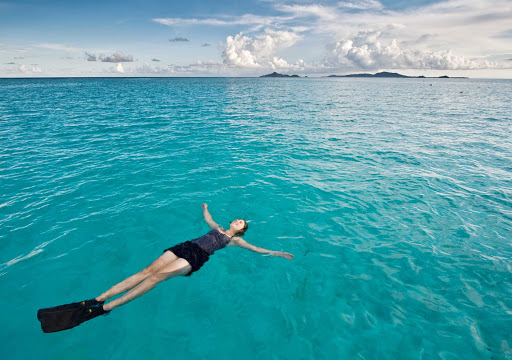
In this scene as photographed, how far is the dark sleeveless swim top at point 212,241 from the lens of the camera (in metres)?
8.34

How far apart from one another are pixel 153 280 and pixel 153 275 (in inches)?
6.2

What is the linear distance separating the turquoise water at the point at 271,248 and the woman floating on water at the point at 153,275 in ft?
2.10

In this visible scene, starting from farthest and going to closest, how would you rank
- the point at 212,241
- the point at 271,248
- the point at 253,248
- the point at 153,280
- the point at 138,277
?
the point at 271,248 → the point at 253,248 → the point at 212,241 → the point at 138,277 → the point at 153,280

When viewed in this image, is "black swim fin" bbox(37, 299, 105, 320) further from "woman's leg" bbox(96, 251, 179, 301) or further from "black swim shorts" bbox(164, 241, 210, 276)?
"black swim shorts" bbox(164, 241, 210, 276)

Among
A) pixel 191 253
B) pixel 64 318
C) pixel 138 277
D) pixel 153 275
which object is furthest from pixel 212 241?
pixel 64 318

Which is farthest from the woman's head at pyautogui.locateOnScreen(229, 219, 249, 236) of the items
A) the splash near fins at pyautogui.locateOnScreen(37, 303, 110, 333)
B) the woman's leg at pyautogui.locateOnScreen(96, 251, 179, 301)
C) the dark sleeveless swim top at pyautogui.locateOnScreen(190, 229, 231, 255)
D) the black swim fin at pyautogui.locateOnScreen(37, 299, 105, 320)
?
the splash near fins at pyautogui.locateOnScreen(37, 303, 110, 333)

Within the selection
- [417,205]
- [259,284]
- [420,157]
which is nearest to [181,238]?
[259,284]

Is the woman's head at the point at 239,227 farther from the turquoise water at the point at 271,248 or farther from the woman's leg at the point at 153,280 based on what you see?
the woman's leg at the point at 153,280

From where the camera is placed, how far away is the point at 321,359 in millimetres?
5895

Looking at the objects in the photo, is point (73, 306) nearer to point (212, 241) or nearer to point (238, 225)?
point (212, 241)

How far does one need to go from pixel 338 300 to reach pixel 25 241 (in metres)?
11.9

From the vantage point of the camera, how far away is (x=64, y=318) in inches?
232

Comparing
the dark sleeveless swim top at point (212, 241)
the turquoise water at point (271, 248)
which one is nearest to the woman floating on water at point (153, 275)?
the dark sleeveless swim top at point (212, 241)

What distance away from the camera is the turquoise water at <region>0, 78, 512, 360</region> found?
6258mm
